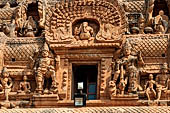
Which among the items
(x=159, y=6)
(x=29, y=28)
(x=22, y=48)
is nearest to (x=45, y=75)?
(x=22, y=48)

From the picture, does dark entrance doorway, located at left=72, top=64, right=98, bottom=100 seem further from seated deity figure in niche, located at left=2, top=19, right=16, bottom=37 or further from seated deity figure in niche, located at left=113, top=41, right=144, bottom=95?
seated deity figure in niche, located at left=2, top=19, right=16, bottom=37

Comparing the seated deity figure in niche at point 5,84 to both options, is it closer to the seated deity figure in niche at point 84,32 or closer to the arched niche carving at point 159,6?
the seated deity figure in niche at point 84,32

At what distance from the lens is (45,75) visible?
16781 millimetres

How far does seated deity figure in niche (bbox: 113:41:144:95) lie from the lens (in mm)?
16288

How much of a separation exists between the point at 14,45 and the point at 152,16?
4928 mm

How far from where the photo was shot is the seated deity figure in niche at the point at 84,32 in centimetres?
1709

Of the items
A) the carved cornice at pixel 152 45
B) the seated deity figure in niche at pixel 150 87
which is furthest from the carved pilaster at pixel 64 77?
the seated deity figure in niche at pixel 150 87

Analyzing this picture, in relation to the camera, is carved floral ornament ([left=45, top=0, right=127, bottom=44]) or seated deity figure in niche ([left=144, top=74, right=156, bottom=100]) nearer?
seated deity figure in niche ([left=144, top=74, right=156, bottom=100])

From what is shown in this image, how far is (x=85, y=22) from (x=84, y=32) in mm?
378

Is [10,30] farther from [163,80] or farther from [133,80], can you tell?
[163,80]

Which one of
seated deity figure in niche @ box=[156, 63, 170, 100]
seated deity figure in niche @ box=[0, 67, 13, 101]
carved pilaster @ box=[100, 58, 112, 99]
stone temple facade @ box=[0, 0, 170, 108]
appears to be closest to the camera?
seated deity figure in niche @ box=[156, 63, 170, 100]

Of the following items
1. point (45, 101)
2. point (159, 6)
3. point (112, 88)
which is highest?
point (159, 6)

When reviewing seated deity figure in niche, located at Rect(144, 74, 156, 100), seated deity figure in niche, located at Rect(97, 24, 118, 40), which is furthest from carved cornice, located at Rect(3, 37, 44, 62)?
seated deity figure in niche, located at Rect(144, 74, 156, 100)

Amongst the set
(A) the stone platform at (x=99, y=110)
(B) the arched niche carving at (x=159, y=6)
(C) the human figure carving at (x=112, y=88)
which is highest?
(B) the arched niche carving at (x=159, y=6)
